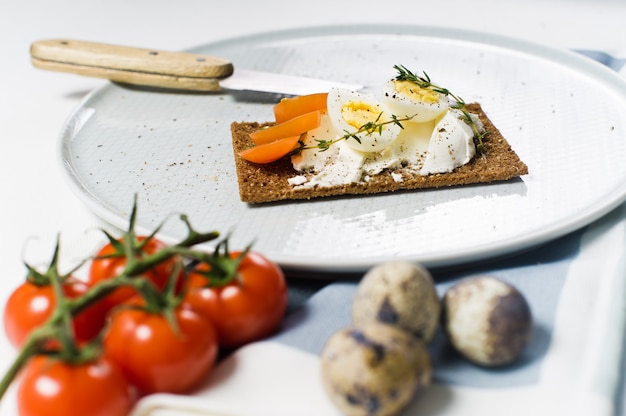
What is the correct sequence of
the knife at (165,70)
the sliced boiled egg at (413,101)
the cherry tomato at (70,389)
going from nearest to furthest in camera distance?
1. the cherry tomato at (70,389)
2. the sliced boiled egg at (413,101)
3. the knife at (165,70)

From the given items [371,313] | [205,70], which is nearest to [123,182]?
[205,70]

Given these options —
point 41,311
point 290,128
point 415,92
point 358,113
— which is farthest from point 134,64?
point 41,311

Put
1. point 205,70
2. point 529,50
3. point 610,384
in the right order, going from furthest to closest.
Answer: point 529,50 → point 205,70 → point 610,384

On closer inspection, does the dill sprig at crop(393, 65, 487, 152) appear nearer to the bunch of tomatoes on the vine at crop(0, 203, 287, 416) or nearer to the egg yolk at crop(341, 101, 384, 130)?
the egg yolk at crop(341, 101, 384, 130)

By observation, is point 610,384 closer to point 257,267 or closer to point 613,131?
point 257,267

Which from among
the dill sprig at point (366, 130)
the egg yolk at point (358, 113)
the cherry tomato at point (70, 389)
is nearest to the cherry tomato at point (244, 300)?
the cherry tomato at point (70, 389)

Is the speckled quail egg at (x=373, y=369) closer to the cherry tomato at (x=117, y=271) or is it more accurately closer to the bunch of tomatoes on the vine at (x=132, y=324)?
the bunch of tomatoes on the vine at (x=132, y=324)

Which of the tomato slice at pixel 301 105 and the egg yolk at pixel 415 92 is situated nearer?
the egg yolk at pixel 415 92
